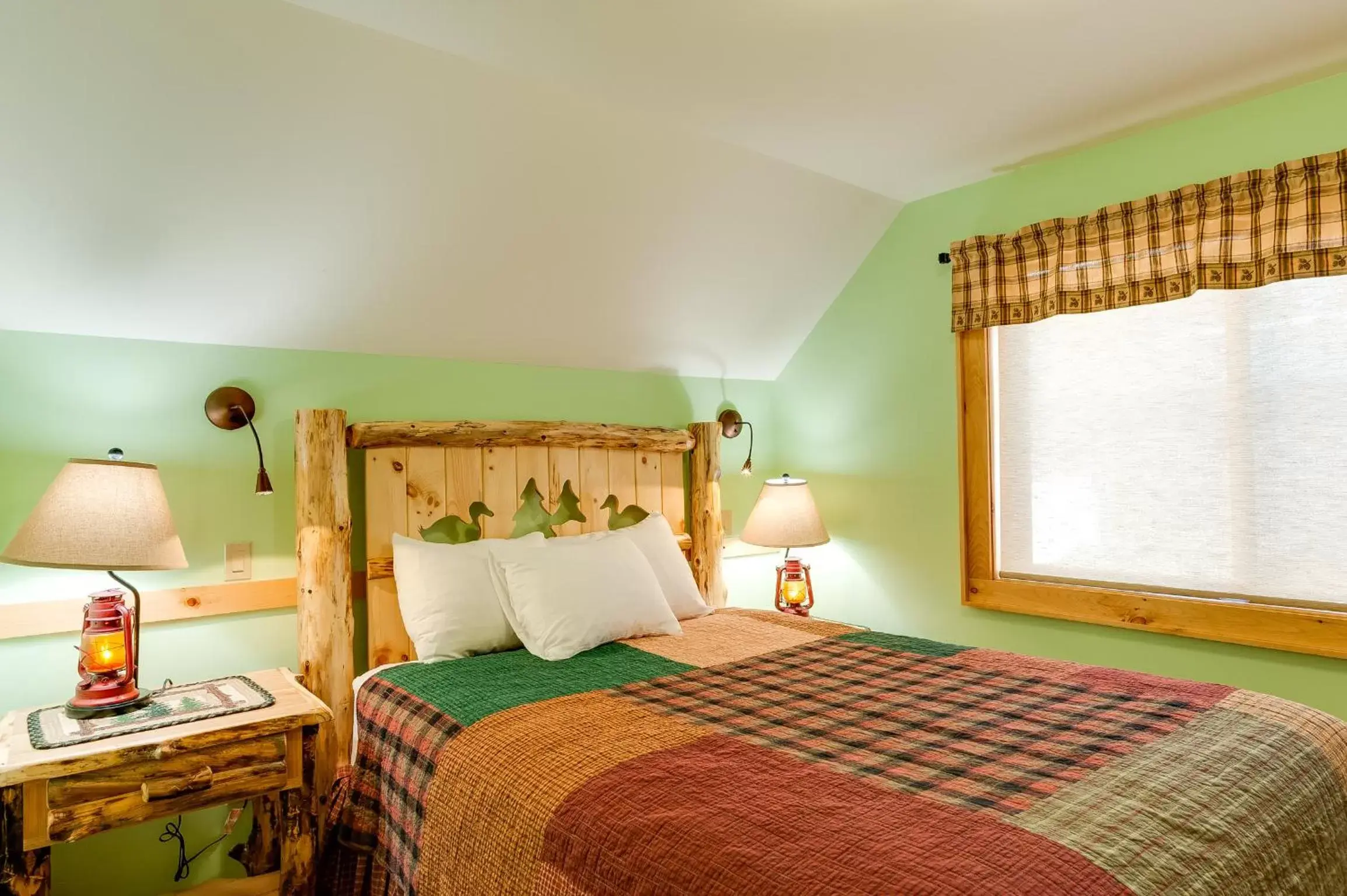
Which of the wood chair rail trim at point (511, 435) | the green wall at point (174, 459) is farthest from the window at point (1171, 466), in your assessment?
the green wall at point (174, 459)

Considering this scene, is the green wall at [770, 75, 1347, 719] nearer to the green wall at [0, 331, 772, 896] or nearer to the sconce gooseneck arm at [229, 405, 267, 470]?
the green wall at [0, 331, 772, 896]

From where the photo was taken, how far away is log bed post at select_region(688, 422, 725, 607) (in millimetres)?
3479

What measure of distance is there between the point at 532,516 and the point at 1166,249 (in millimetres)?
2342

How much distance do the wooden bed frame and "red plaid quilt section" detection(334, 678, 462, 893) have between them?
13 centimetres

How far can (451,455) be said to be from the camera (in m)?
2.84

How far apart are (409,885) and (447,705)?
0.38m

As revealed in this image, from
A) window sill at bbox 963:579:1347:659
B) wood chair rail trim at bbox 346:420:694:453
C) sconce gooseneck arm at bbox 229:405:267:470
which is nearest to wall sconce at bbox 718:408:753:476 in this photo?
wood chair rail trim at bbox 346:420:694:453

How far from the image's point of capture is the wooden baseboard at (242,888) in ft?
6.72

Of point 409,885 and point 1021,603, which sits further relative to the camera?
point 1021,603

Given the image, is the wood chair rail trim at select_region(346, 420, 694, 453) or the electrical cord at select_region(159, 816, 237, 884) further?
the wood chair rail trim at select_region(346, 420, 694, 453)

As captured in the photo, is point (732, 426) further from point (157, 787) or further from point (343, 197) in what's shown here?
point (157, 787)

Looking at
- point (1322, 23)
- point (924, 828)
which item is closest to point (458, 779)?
point (924, 828)

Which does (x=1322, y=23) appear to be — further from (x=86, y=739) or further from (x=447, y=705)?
(x=86, y=739)

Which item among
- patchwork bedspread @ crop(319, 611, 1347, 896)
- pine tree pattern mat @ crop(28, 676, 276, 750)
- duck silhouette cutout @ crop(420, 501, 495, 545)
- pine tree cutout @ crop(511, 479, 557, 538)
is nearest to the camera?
patchwork bedspread @ crop(319, 611, 1347, 896)
